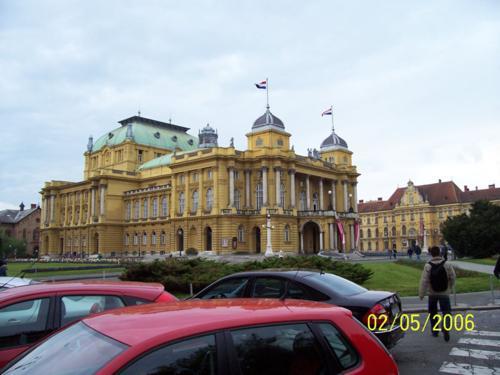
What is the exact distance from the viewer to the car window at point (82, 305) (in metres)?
6.23

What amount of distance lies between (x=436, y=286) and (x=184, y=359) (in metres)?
8.91

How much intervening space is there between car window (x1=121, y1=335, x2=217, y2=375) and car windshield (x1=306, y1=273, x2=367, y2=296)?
5.57 m

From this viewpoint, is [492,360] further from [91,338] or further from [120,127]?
[120,127]

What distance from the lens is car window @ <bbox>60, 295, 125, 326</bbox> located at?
6.23 meters

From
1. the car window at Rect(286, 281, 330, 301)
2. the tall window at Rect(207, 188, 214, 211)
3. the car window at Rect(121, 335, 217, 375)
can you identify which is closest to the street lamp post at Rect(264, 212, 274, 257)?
the tall window at Rect(207, 188, 214, 211)

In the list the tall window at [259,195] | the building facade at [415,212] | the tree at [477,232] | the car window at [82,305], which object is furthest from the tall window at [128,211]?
the car window at [82,305]

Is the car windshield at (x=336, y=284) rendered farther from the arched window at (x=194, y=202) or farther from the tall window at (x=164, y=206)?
the tall window at (x=164, y=206)

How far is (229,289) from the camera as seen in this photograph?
9500 mm

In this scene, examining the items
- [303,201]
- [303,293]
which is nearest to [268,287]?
[303,293]

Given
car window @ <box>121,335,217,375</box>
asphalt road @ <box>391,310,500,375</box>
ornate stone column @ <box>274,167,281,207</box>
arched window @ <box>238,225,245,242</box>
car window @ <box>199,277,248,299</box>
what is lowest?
asphalt road @ <box>391,310,500,375</box>

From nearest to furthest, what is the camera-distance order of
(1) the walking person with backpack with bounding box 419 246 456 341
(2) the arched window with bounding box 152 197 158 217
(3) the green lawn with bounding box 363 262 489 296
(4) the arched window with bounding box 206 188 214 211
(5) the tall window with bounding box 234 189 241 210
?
(1) the walking person with backpack with bounding box 419 246 456 341 < (3) the green lawn with bounding box 363 262 489 296 < (4) the arched window with bounding box 206 188 214 211 < (5) the tall window with bounding box 234 189 241 210 < (2) the arched window with bounding box 152 197 158 217

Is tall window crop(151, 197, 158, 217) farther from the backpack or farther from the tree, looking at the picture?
the backpack

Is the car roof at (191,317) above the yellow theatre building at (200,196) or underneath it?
underneath

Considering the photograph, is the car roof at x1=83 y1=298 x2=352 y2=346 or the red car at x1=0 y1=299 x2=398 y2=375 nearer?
the red car at x1=0 y1=299 x2=398 y2=375
